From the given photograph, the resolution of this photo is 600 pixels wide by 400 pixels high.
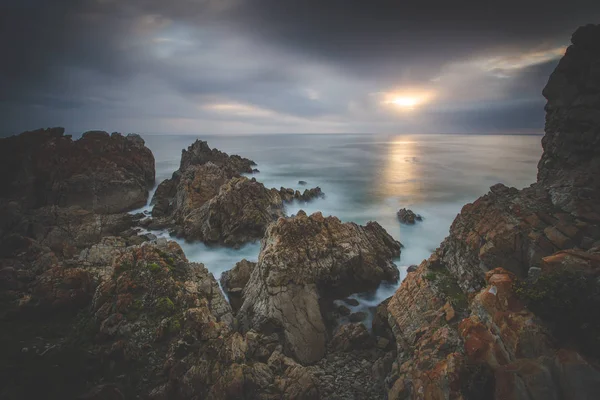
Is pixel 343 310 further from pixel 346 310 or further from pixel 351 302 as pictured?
pixel 351 302

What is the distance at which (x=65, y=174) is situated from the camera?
35000 mm

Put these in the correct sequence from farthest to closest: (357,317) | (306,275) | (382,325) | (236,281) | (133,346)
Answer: (236,281), (357,317), (306,275), (382,325), (133,346)

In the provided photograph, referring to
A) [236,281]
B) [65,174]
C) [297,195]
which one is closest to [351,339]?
[236,281]

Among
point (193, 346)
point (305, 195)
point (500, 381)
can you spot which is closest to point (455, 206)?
point (305, 195)

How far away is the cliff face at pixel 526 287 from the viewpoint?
21.8ft

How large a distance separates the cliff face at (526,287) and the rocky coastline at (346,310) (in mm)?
46

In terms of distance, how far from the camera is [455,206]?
133ft

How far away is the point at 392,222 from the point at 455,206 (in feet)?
39.9

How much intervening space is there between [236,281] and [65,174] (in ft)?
102

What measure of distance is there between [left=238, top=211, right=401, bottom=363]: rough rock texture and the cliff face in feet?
14.7

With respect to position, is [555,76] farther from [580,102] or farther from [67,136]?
[67,136]

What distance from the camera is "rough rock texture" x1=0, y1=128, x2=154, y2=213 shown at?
33.2 m

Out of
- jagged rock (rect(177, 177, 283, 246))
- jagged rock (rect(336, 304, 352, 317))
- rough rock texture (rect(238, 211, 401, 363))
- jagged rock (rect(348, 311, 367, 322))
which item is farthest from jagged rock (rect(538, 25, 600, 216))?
jagged rock (rect(177, 177, 283, 246))

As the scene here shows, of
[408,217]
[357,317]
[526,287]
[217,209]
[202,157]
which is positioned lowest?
[357,317]
